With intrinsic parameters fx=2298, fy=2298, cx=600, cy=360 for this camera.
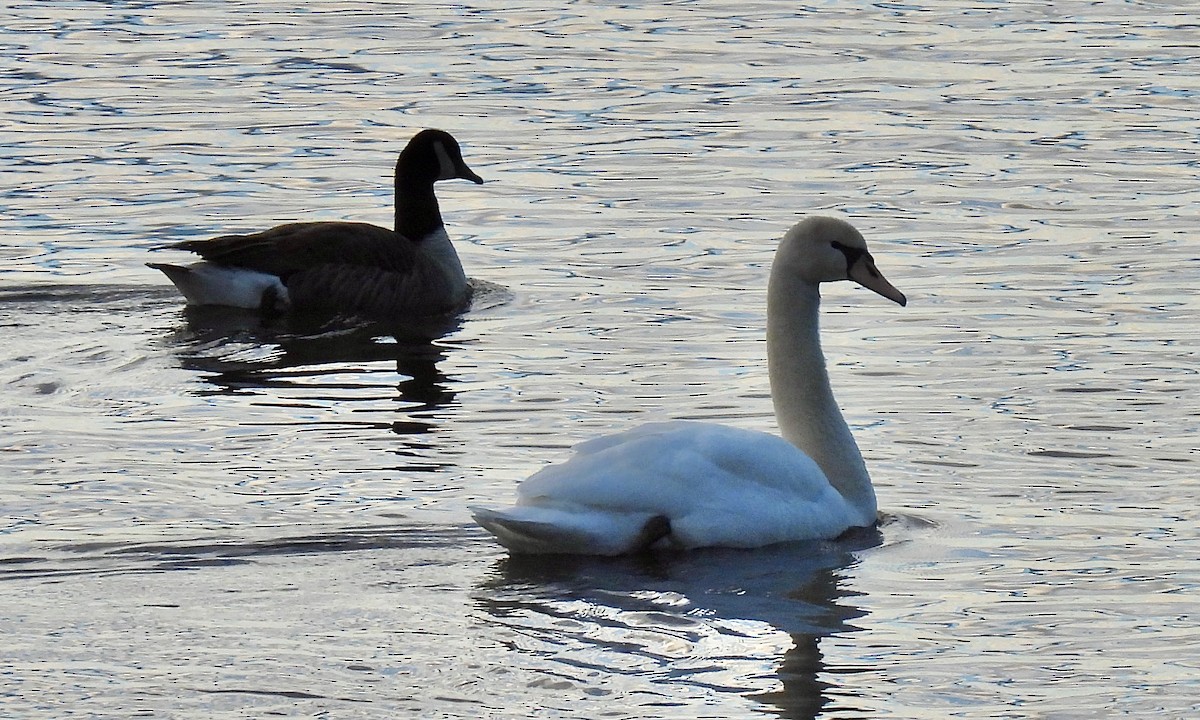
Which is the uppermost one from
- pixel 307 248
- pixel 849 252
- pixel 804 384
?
pixel 849 252

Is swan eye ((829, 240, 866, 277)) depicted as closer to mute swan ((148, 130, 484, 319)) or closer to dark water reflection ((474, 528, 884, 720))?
dark water reflection ((474, 528, 884, 720))

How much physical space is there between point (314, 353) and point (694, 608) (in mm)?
5210

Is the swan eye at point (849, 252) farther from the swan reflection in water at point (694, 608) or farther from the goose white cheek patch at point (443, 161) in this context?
the goose white cheek patch at point (443, 161)

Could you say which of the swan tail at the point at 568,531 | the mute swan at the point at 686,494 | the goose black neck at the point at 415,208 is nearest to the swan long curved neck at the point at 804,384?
the mute swan at the point at 686,494

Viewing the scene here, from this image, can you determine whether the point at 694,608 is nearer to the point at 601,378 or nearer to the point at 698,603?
the point at 698,603

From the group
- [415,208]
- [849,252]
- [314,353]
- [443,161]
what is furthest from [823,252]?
[443,161]

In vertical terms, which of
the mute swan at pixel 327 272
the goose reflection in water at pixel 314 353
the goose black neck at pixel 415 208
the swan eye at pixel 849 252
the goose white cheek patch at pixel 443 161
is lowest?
the goose reflection in water at pixel 314 353

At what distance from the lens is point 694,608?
7258 mm

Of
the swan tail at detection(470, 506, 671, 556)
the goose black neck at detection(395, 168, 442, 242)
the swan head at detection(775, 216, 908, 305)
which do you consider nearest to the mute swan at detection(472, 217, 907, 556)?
the swan tail at detection(470, 506, 671, 556)

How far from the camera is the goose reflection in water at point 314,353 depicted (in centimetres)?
1090

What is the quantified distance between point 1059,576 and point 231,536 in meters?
2.84

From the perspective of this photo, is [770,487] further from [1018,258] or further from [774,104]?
[774,104]

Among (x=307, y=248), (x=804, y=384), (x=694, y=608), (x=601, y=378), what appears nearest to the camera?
(x=694, y=608)

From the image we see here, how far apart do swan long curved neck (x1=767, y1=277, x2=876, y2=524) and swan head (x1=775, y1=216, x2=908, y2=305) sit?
51 millimetres
